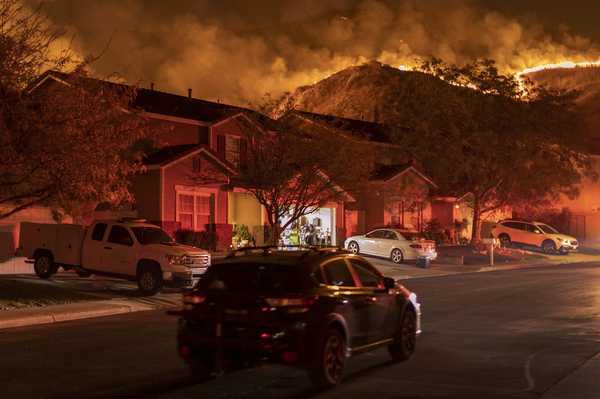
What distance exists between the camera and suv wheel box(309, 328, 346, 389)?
30.9ft

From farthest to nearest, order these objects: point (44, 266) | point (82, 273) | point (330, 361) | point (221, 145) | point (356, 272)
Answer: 1. point (221, 145)
2. point (44, 266)
3. point (82, 273)
4. point (356, 272)
5. point (330, 361)

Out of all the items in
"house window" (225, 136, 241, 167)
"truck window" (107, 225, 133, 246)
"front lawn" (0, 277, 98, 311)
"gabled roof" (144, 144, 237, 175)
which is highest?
"house window" (225, 136, 241, 167)

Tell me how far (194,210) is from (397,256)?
354 inches

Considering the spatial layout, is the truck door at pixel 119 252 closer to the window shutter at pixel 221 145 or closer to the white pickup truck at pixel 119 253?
the white pickup truck at pixel 119 253

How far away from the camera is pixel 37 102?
61.2 ft

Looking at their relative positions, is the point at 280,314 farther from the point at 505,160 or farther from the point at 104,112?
the point at 505,160

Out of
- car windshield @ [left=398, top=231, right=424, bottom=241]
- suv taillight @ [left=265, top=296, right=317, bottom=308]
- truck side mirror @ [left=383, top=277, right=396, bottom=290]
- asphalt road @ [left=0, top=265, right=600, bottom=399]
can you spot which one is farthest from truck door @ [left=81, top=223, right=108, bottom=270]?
car windshield @ [left=398, top=231, right=424, bottom=241]

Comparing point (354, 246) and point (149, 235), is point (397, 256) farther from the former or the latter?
point (149, 235)

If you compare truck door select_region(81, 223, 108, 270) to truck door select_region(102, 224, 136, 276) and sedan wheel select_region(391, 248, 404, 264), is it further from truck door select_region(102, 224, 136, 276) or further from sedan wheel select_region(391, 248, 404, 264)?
sedan wheel select_region(391, 248, 404, 264)

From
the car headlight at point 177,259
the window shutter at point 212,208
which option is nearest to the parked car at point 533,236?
the window shutter at point 212,208

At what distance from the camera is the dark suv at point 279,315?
9.27m

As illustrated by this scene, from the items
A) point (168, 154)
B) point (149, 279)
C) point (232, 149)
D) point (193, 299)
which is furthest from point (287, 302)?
point (232, 149)

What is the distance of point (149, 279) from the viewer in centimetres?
2231

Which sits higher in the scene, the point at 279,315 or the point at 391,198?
the point at 391,198
